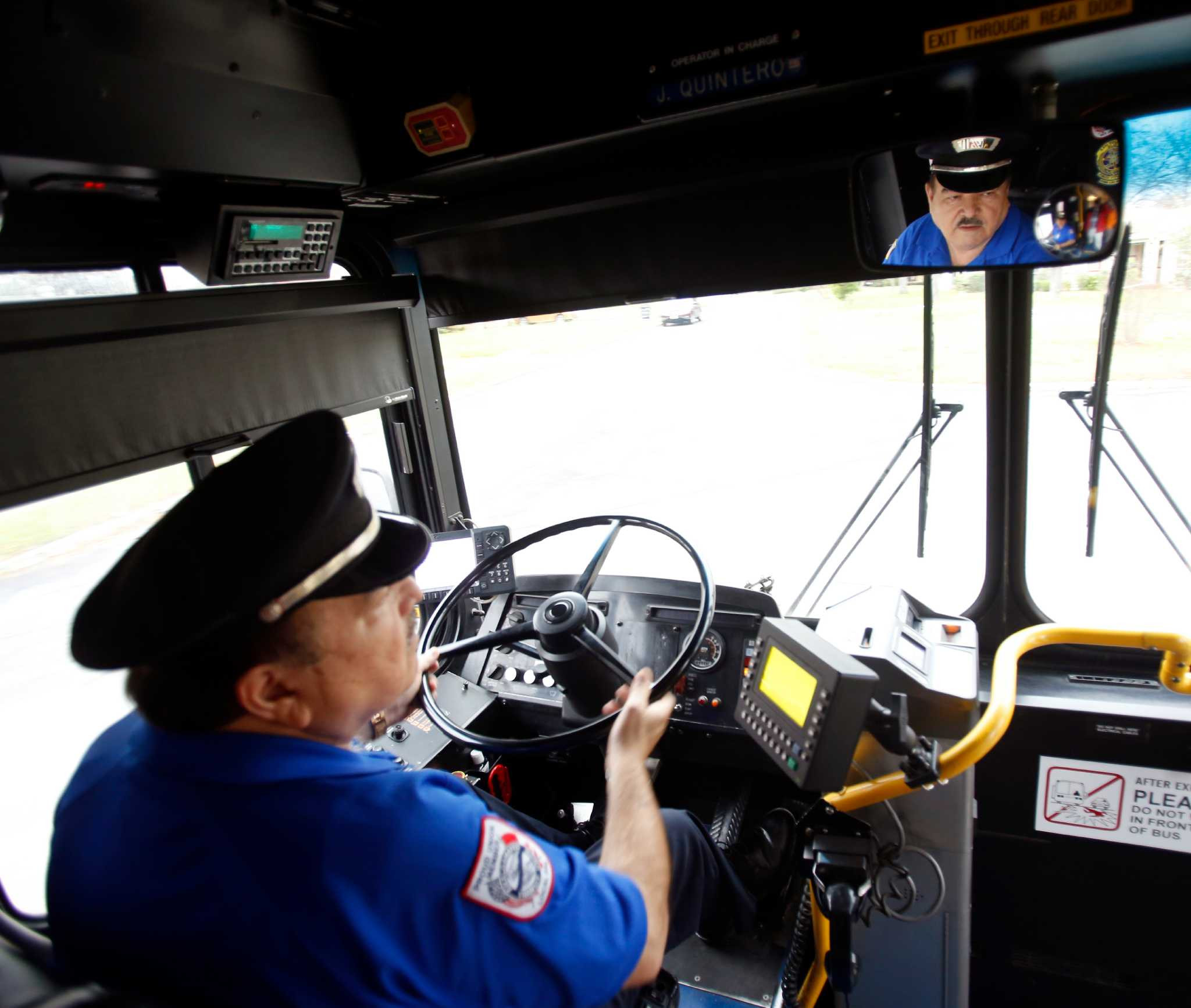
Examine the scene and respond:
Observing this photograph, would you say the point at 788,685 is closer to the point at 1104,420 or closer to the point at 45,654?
the point at 1104,420

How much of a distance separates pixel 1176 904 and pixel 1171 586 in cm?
87

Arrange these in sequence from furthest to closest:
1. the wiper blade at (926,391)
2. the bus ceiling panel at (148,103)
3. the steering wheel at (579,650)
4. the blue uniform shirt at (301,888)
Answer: the wiper blade at (926,391) → the steering wheel at (579,650) → the bus ceiling panel at (148,103) → the blue uniform shirt at (301,888)

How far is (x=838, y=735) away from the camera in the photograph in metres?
1.58

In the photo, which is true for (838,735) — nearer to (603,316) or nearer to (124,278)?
(603,316)

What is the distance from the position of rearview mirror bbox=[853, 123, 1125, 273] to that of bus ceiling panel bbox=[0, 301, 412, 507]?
180cm

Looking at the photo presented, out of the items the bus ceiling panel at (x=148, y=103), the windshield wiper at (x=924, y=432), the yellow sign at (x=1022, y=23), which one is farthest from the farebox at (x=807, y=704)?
the bus ceiling panel at (x=148, y=103)

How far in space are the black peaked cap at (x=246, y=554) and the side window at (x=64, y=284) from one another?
39.6 inches

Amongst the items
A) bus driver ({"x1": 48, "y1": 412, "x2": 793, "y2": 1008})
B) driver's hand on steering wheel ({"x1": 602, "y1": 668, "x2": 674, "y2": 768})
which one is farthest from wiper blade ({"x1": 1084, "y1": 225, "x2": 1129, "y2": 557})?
bus driver ({"x1": 48, "y1": 412, "x2": 793, "y2": 1008})

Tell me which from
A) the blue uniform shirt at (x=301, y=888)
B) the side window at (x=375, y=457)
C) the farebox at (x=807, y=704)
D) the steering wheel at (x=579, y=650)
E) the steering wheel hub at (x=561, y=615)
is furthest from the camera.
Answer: the side window at (x=375, y=457)

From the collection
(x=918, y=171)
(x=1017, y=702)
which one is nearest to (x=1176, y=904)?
(x=1017, y=702)

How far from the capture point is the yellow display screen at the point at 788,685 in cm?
165

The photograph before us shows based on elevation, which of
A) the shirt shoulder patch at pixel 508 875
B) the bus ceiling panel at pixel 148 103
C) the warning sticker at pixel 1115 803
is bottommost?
the warning sticker at pixel 1115 803

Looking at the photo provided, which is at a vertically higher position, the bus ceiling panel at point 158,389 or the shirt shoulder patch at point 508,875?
the bus ceiling panel at point 158,389

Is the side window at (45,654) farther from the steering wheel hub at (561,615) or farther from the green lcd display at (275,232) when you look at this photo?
the steering wheel hub at (561,615)
